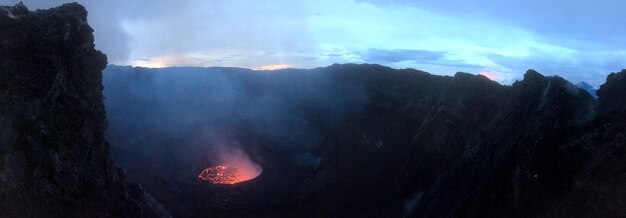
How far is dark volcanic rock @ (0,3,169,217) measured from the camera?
10.5 m

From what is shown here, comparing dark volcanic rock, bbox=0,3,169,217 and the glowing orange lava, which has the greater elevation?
dark volcanic rock, bbox=0,3,169,217

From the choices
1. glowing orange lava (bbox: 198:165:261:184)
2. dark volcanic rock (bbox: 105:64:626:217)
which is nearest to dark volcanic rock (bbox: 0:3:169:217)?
dark volcanic rock (bbox: 105:64:626:217)

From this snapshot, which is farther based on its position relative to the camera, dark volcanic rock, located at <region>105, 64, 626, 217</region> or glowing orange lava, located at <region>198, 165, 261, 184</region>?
glowing orange lava, located at <region>198, 165, 261, 184</region>

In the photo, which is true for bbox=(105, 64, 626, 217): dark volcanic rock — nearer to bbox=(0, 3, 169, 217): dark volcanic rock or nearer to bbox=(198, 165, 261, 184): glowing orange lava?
bbox=(198, 165, 261, 184): glowing orange lava

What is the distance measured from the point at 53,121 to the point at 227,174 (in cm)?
1679

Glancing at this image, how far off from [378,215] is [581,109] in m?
12.6

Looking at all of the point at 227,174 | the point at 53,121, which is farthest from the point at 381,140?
the point at 53,121

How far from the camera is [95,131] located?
14.8 m

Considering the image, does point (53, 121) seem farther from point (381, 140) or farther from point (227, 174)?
point (381, 140)

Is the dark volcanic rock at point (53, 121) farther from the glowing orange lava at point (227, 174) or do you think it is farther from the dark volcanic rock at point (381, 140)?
the glowing orange lava at point (227, 174)

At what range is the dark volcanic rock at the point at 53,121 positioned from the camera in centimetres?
1050

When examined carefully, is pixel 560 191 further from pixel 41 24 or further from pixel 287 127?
pixel 287 127

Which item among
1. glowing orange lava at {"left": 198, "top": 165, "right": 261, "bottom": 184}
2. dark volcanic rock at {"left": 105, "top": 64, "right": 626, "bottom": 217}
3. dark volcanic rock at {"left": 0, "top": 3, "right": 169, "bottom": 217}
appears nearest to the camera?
dark volcanic rock at {"left": 0, "top": 3, "right": 169, "bottom": 217}

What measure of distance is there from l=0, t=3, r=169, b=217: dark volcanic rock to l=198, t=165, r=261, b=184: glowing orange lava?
36.8 ft
